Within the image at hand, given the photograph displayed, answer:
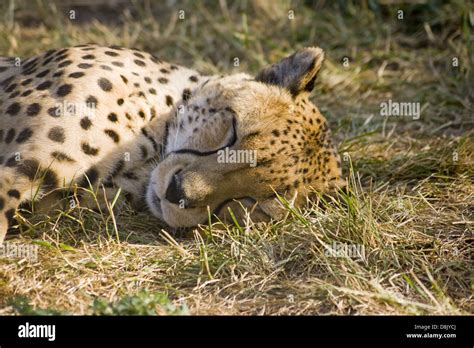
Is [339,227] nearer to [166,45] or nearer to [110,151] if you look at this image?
[110,151]

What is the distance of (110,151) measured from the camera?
185 inches

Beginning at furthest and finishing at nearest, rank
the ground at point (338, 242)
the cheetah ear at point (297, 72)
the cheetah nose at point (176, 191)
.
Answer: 1. the cheetah ear at point (297, 72)
2. the cheetah nose at point (176, 191)
3. the ground at point (338, 242)

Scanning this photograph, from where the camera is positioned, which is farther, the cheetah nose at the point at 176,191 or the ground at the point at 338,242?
the cheetah nose at the point at 176,191

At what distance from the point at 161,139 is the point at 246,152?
2.09ft

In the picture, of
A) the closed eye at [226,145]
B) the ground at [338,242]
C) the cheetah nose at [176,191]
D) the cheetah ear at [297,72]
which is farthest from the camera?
the cheetah ear at [297,72]

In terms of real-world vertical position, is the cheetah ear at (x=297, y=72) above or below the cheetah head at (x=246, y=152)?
above

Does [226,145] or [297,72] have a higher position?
[297,72]

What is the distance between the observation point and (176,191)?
4477mm

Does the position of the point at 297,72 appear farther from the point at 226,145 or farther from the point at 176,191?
the point at 176,191

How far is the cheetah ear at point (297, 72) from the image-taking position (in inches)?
193

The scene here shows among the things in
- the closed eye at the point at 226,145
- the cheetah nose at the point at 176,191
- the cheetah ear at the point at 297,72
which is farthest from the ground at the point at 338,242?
the cheetah ear at the point at 297,72

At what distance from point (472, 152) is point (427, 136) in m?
0.72

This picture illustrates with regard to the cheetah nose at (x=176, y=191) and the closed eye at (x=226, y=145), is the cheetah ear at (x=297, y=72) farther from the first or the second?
the cheetah nose at (x=176, y=191)

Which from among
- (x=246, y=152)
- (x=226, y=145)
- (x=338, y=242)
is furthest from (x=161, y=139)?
(x=338, y=242)
